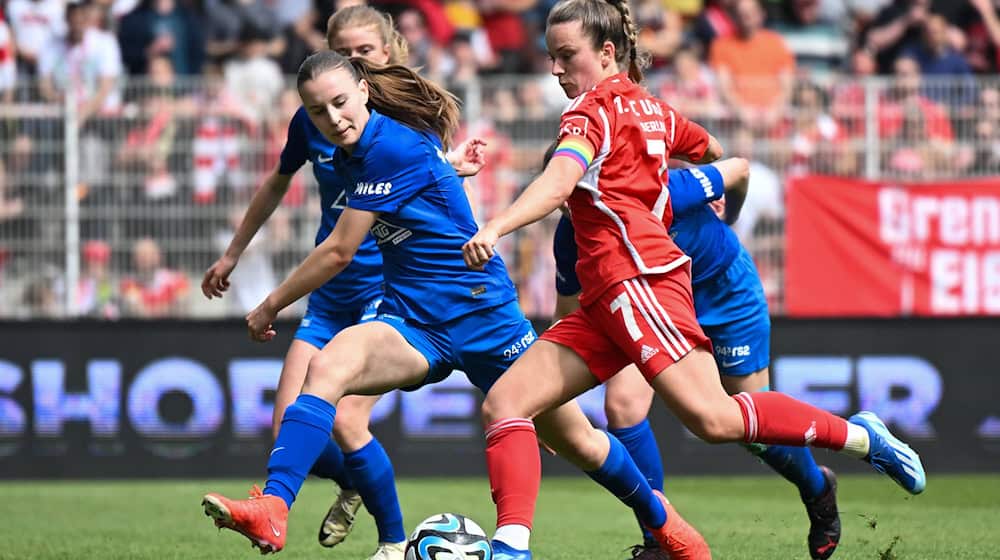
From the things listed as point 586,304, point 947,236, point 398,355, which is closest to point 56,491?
point 398,355

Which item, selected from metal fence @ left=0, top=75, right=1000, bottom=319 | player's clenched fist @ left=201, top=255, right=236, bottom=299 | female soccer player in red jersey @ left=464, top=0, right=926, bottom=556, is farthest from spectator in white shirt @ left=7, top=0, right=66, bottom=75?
female soccer player in red jersey @ left=464, top=0, right=926, bottom=556

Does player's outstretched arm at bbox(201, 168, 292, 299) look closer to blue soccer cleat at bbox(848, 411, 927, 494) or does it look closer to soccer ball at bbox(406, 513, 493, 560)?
soccer ball at bbox(406, 513, 493, 560)

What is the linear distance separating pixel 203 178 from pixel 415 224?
5911 mm

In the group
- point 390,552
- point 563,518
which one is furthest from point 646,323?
point 563,518

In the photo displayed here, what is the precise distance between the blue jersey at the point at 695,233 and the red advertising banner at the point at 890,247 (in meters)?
5.16

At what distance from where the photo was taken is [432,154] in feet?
19.6

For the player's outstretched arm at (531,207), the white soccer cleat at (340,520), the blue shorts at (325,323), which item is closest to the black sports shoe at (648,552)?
the white soccer cleat at (340,520)

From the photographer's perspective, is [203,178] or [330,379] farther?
[203,178]

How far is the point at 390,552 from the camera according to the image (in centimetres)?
652

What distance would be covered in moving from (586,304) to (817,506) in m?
1.84

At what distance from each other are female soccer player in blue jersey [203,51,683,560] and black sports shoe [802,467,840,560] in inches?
39.5

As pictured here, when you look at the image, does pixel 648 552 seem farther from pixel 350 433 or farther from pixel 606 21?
pixel 606 21

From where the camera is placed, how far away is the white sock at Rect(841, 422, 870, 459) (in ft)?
18.4

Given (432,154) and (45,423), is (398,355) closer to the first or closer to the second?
(432,154)
